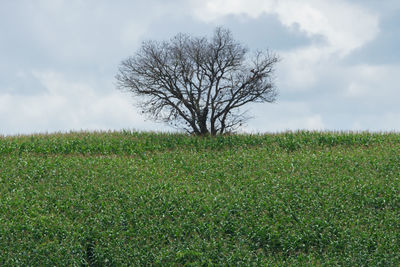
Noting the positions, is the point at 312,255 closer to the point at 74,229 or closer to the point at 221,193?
the point at 221,193

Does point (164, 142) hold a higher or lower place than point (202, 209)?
higher

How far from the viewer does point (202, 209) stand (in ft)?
58.7

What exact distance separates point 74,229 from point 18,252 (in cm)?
199

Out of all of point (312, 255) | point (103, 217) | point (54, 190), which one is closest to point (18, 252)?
point (103, 217)

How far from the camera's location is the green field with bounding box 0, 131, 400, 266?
1555 centimetres

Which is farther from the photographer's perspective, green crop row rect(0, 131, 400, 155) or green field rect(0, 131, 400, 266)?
green crop row rect(0, 131, 400, 155)

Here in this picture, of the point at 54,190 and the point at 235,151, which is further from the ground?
the point at 235,151

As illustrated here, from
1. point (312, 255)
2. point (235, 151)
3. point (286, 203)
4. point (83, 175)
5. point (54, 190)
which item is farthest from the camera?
point (235, 151)

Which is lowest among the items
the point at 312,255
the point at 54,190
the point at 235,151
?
the point at 312,255

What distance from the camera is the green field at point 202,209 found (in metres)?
15.6

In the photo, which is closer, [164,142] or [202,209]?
[202,209]

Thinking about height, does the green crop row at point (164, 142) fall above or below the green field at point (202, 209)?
above

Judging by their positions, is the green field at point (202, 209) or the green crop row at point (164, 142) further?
the green crop row at point (164, 142)

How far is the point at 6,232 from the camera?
16938 mm
